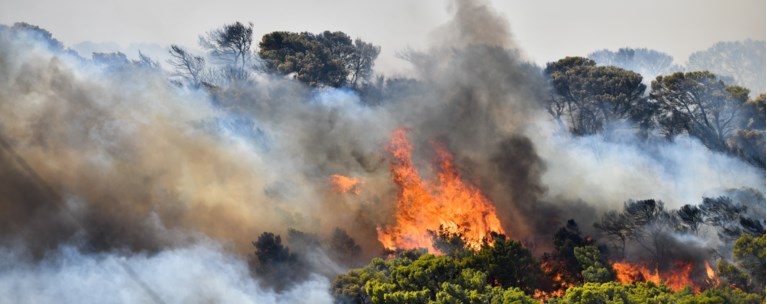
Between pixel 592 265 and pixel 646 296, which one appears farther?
pixel 592 265

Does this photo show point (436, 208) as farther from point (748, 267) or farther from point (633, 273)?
point (748, 267)

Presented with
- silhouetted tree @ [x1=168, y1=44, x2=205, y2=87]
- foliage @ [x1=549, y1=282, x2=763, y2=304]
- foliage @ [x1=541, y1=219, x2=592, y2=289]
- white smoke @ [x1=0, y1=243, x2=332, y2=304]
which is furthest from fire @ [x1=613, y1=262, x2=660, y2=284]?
silhouetted tree @ [x1=168, y1=44, x2=205, y2=87]

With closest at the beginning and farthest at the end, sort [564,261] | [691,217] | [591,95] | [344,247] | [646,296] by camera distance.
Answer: [646,296]
[564,261]
[691,217]
[344,247]
[591,95]

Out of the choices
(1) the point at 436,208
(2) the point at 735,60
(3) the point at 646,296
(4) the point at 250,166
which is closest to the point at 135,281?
(4) the point at 250,166

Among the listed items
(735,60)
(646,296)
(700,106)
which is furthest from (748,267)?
(735,60)

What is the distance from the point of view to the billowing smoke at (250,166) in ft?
156

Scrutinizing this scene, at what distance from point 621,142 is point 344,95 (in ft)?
85.9

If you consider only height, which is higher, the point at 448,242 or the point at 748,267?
the point at 448,242

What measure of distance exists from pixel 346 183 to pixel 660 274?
80.3 feet

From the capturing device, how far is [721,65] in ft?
388

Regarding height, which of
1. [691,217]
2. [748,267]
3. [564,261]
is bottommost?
[748,267]

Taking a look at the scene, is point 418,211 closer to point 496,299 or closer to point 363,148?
point 363,148

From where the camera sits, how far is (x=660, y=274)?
49375mm

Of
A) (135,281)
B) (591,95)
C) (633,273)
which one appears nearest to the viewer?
(135,281)
